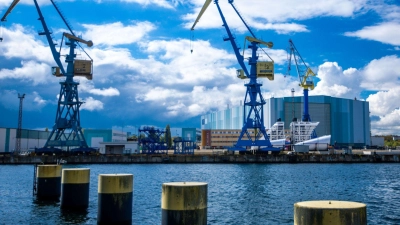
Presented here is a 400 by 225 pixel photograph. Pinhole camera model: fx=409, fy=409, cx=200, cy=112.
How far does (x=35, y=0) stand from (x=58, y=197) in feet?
230

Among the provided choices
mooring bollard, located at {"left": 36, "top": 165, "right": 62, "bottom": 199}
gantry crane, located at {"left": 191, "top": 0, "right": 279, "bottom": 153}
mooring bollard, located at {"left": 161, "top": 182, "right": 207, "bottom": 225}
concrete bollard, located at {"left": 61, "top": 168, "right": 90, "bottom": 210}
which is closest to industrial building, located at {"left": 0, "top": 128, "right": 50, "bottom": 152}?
gantry crane, located at {"left": 191, "top": 0, "right": 279, "bottom": 153}

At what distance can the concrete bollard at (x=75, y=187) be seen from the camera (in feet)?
62.7

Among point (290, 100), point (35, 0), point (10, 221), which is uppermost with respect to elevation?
point (35, 0)

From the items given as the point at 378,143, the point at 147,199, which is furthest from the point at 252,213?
the point at 378,143

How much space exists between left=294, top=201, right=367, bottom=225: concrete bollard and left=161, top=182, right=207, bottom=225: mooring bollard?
160 inches

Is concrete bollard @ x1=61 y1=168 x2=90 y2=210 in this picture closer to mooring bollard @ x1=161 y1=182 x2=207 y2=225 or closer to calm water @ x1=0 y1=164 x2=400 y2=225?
calm water @ x1=0 y1=164 x2=400 y2=225

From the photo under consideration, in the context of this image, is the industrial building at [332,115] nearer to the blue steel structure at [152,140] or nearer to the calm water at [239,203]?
the blue steel structure at [152,140]

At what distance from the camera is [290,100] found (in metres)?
149

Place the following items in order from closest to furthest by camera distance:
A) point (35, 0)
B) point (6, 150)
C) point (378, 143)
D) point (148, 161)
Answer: point (148, 161) < point (35, 0) < point (6, 150) < point (378, 143)

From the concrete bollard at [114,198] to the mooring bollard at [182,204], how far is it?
15.4ft

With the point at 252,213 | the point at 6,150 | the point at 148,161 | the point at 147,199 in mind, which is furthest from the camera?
the point at 6,150

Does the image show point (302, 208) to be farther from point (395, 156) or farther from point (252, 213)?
point (395, 156)

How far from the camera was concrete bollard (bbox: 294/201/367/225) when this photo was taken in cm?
710

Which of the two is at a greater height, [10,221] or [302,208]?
[302,208]
